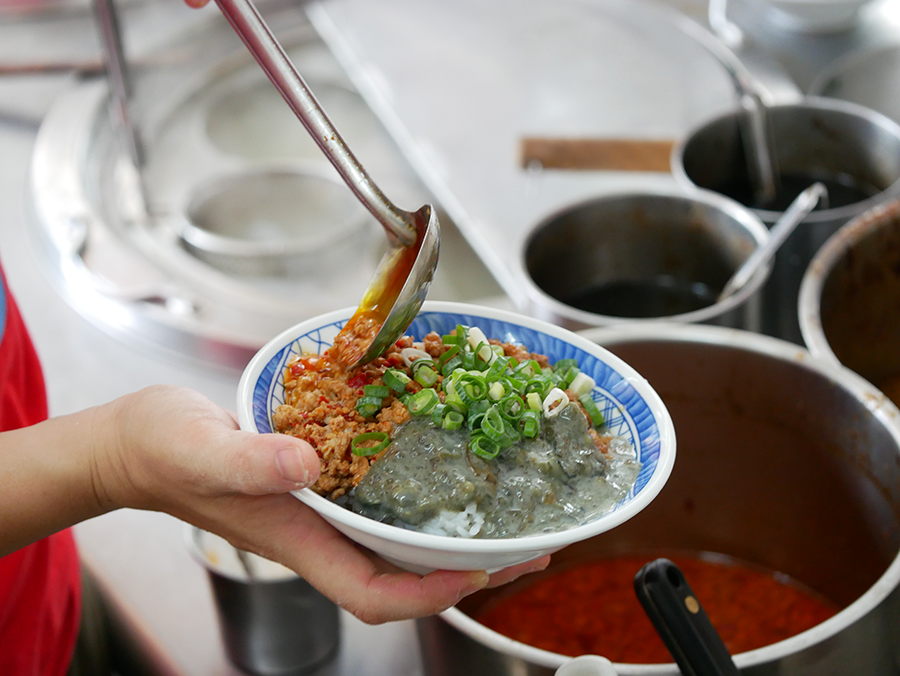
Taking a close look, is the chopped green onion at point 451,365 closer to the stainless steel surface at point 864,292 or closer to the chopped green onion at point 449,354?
the chopped green onion at point 449,354

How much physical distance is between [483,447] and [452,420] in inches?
1.9

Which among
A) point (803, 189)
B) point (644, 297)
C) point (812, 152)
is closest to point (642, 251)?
point (644, 297)

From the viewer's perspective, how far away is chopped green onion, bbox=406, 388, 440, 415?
3.30 ft

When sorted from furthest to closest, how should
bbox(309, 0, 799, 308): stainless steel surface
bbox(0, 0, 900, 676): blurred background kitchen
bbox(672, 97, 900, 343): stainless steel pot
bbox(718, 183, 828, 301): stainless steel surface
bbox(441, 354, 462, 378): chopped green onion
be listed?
bbox(309, 0, 799, 308): stainless steel surface → bbox(672, 97, 900, 343): stainless steel pot → bbox(0, 0, 900, 676): blurred background kitchen → bbox(718, 183, 828, 301): stainless steel surface → bbox(441, 354, 462, 378): chopped green onion

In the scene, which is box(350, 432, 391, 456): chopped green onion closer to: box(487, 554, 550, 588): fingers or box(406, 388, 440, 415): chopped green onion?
box(406, 388, 440, 415): chopped green onion

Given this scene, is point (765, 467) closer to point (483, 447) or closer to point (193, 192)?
point (483, 447)

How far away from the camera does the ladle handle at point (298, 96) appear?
1.00 meters

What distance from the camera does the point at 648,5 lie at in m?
3.20

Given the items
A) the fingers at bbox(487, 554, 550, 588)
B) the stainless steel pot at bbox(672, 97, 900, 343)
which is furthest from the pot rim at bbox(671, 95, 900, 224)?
the fingers at bbox(487, 554, 550, 588)

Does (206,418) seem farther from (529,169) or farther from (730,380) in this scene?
(529,169)

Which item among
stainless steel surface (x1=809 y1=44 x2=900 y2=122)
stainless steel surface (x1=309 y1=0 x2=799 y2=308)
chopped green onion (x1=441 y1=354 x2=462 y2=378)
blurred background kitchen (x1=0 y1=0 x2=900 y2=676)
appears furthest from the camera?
stainless steel surface (x1=809 y1=44 x2=900 y2=122)

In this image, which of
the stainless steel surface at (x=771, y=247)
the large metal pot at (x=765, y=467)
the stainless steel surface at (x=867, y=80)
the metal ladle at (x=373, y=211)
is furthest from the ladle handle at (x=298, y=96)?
the stainless steel surface at (x=867, y=80)

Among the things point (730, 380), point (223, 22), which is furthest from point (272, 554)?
point (223, 22)

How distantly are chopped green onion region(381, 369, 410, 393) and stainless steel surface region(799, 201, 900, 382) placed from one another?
0.91m
